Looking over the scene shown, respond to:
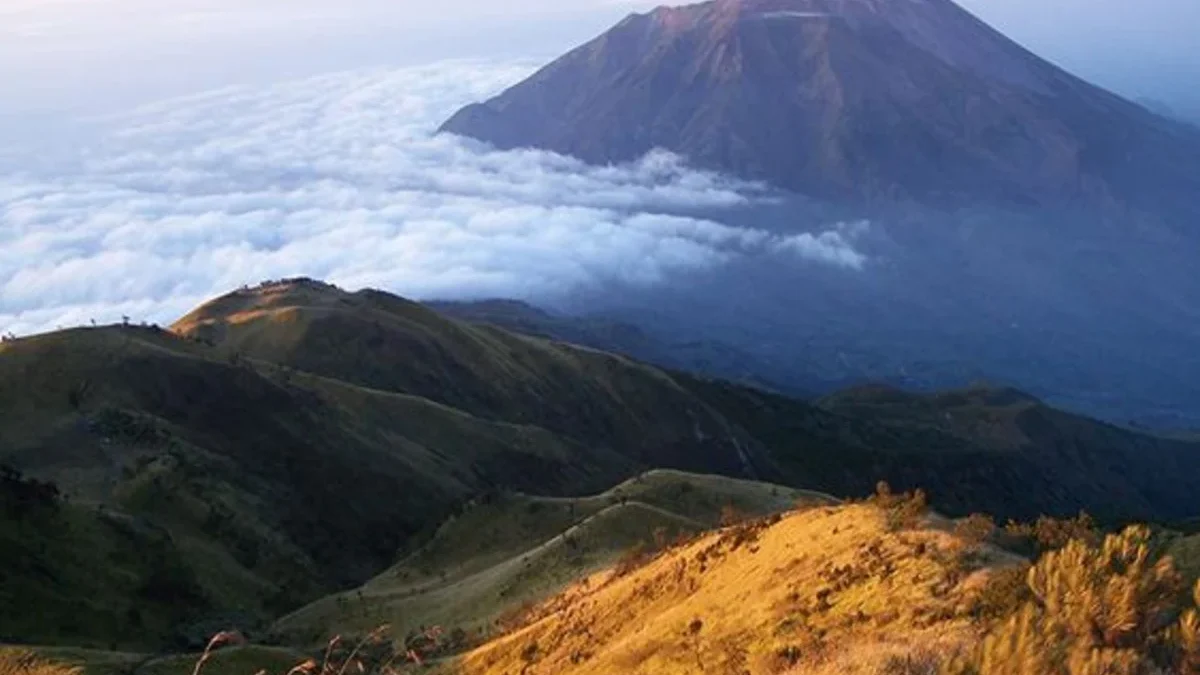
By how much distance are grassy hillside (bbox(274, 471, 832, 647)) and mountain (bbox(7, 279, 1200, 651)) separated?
20 centimetres

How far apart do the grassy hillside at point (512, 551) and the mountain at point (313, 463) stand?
0.20 meters

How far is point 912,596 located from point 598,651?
23.7 feet

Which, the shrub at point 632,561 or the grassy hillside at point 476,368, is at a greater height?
the shrub at point 632,561

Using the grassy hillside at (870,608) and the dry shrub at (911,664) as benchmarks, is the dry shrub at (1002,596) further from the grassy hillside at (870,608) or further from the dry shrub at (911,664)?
the dry shrub at (911,664)

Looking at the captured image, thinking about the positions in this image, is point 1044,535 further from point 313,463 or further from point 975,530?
point 313,463

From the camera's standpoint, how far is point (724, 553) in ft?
86.7

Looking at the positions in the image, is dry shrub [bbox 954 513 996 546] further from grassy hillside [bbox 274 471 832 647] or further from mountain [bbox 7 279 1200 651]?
mountain [bbox 7 279 1200 651]

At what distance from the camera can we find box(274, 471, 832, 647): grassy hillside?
3856 cm

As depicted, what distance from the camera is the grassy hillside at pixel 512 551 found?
38562mm

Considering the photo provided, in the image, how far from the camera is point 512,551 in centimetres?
5244

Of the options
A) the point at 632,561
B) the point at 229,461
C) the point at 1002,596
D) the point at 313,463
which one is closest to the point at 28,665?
the point at 632,561

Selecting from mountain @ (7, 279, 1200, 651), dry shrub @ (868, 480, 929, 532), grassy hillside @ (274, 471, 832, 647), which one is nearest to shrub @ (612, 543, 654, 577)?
grassy hillside @ (274, 471, 832, 647)

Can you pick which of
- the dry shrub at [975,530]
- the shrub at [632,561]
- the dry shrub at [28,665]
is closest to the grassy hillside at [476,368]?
the shrub at [632,561]

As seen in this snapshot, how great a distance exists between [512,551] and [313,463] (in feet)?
84.2
